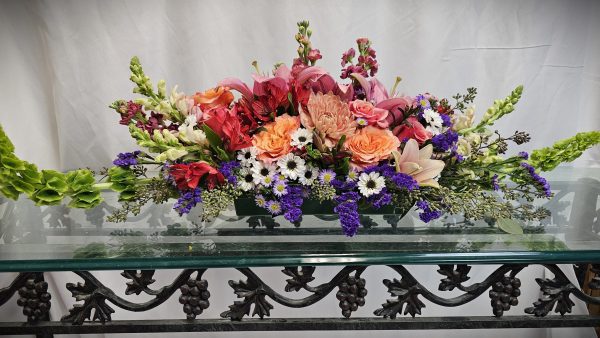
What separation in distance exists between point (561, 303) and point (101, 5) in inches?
48.1

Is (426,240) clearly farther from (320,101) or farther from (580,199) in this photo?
(580,199)

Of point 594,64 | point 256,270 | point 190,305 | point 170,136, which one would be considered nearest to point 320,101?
point 170,136

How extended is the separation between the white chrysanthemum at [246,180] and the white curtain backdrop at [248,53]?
56cm

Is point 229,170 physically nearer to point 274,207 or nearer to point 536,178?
point 274,207

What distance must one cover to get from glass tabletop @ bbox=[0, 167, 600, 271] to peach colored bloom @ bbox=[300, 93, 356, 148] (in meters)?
0.17

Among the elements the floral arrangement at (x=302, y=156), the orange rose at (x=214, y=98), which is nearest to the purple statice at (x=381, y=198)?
the floral arrangement at (x=302, y=156)

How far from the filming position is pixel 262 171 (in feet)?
2.78

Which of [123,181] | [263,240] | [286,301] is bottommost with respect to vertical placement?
[286,301]

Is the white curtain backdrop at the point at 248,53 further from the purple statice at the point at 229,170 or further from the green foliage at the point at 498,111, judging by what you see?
the purple statice at the point at 229,170

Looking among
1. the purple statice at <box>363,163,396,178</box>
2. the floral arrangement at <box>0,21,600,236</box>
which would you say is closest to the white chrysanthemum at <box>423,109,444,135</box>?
the floral arrangement at <box>0,21,600,236</box>

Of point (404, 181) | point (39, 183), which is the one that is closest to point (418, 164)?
point (404, 181)

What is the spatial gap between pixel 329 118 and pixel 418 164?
17cm

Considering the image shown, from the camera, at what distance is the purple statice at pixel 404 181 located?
81 cm

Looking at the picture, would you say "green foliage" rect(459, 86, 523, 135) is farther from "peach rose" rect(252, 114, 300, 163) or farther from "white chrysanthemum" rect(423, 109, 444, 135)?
"peach rose" rect(252, 114, 300, 163)
